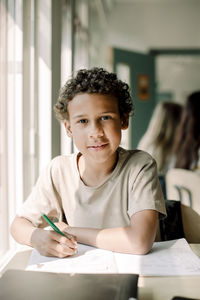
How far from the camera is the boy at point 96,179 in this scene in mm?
1102

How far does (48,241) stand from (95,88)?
0.55 metres

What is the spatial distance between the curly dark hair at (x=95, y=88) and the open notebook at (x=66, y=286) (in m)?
0.68

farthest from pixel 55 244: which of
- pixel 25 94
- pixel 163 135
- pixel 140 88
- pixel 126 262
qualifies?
pixel 140 88

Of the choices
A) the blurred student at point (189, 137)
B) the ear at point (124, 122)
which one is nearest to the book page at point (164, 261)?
the ear at point (124, 122)

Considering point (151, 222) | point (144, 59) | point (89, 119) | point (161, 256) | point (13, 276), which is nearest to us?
point (13, 276)

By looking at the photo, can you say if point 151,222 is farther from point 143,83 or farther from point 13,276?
point 143,83

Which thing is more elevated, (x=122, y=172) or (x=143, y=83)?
(x=143, y=83)

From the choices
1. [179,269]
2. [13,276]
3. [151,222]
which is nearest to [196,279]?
[179,269]

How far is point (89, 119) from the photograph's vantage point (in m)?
1.17

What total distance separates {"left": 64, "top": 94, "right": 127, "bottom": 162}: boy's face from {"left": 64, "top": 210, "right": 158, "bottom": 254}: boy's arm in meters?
0.26

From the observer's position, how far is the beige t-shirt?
3.92 feet

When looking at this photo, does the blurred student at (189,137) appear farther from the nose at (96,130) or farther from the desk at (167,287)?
the desk at (167,287)

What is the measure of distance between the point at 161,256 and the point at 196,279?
162mm

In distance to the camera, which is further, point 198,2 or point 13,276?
point 198,2
